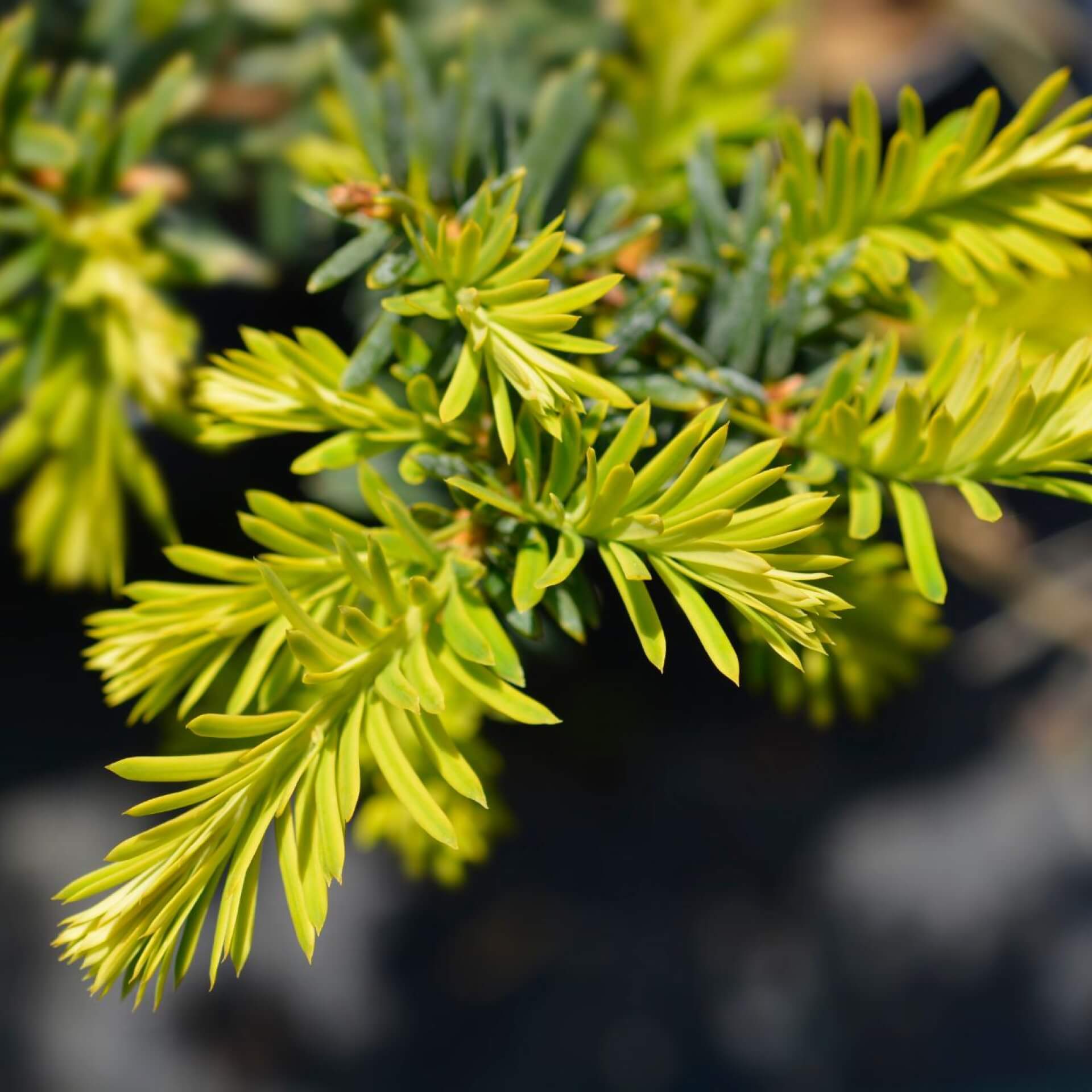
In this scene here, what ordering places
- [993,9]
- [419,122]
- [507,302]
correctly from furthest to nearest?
1. [993,9]
2. [419,122]
3. [507,302]

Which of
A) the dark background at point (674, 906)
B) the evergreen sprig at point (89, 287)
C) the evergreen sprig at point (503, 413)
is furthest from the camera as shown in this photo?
the dark background at point (674, 906)

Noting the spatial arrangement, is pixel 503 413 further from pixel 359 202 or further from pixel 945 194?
pixel 945 194

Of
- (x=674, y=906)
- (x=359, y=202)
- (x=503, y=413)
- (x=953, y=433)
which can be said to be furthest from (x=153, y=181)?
(x=674, y=906)

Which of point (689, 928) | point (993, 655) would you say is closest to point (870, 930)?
point (689, 928)

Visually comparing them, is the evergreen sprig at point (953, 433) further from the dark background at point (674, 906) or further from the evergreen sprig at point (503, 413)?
the dark background at point (674, 906)

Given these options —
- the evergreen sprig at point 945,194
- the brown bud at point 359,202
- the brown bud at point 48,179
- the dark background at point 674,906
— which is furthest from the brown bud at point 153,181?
the dark background at point 674,906

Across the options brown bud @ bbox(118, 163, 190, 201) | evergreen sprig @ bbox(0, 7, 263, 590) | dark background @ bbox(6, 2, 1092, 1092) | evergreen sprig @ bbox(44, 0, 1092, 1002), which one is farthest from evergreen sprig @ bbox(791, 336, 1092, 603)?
dark background @ bbox(6, 2, 1092, 1092)

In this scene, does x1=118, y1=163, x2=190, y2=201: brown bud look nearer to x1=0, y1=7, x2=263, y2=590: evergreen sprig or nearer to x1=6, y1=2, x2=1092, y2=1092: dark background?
x1=0, y1=7, x2=263, y2=590: evergreen sprig

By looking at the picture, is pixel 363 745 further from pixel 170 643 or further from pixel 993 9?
pixel 993 9
